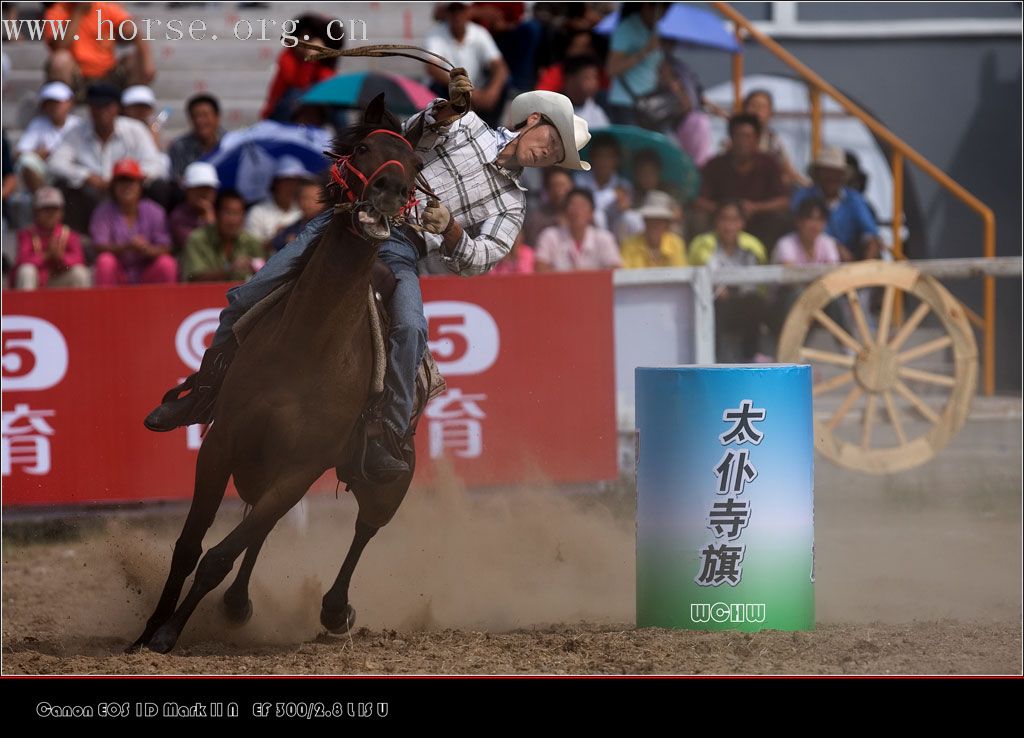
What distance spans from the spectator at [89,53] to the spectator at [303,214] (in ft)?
7.63

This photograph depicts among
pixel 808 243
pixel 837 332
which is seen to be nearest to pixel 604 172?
pixel 808 243

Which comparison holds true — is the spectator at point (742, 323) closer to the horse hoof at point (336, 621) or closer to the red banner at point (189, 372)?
the red banner at point (189, 372)

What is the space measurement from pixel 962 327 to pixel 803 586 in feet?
14.4

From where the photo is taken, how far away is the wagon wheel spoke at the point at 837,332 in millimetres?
9859

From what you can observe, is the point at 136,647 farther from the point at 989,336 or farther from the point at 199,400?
the point at 989,336

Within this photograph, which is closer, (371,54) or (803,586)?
(371,54)

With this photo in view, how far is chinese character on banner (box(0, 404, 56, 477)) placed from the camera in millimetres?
8969

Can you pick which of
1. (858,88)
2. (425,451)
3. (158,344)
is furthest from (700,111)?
(158,344)

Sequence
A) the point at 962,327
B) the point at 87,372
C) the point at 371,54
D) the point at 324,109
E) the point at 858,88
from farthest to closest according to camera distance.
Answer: the point at 858,88, the point at 324,109, the point at 962,327, the point at 87,372, the point at 371,54

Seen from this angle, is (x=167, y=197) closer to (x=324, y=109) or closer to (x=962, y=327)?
(x=324, y=109)

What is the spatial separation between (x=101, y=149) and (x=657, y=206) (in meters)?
4.25

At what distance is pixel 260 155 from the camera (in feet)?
35.3

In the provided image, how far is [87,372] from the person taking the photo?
29.8ft

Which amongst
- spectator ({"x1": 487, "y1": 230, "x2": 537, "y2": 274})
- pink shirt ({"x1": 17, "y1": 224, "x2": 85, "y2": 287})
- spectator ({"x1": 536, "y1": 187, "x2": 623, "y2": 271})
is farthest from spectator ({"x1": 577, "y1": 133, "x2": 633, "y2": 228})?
pink shirt ({"x1": 17, "y1": 224, "x2": 85, "y2": 287})
